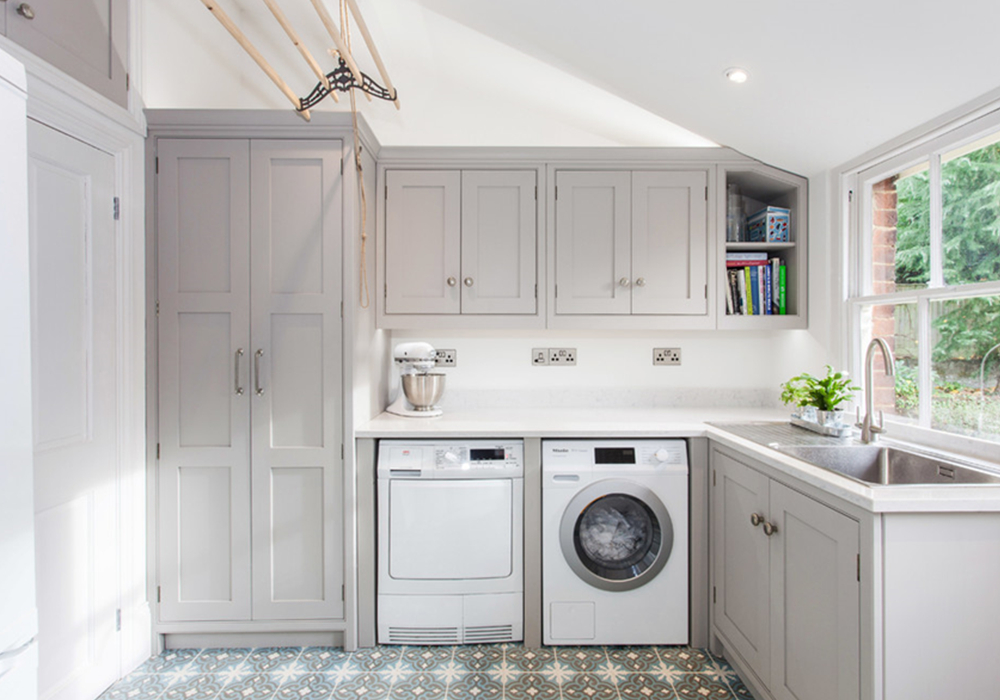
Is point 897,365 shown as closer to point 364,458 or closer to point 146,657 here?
point 364,458

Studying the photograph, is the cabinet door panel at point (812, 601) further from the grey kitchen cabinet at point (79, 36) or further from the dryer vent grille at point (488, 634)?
the grey kitchen cabinet at point (79, 36)

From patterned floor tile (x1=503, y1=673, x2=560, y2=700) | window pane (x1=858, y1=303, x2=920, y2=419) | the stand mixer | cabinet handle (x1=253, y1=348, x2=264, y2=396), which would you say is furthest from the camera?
the stand mixer

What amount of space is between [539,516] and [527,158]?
1599 millimetres

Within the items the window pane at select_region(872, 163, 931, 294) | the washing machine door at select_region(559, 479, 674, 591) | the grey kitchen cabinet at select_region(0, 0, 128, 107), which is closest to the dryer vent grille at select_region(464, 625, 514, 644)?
the washing machine door at select_region(559, 479, 674, 591)

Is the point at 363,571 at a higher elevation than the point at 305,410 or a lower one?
lower

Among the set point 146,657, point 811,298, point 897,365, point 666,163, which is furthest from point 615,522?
point 146,657

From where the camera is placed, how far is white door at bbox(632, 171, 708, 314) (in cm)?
239

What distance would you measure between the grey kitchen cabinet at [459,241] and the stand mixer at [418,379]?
0.61 feet

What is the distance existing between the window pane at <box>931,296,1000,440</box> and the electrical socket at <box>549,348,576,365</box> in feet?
4.83

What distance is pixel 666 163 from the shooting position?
93.7 inches

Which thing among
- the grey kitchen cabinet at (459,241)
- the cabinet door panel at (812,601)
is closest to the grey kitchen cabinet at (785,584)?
the cabinet door panel at (812,601)

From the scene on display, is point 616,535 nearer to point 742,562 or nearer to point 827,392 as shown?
point 742,562

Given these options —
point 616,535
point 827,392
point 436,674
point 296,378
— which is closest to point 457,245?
point 296,378

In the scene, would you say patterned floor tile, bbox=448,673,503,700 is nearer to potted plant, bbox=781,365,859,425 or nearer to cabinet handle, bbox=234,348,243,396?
cabinet handle, bbox=234,348,243,396
